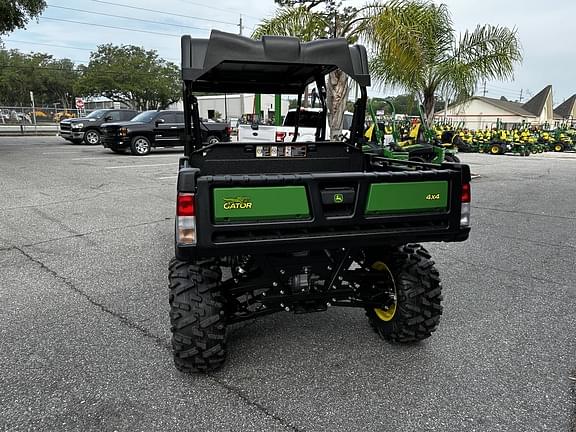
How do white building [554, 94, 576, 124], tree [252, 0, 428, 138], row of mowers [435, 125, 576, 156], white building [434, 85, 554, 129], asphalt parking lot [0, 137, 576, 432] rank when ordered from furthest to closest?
white building [554, 94, 576, 124] < white building [434, 85, 554, 129] < row of mowers [435, 125, 576, 156] < tree [252, 0, 428, 138] < asphalt parking lot [0, 137, 576, 432]

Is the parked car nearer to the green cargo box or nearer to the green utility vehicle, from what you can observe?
the green utility vehicle

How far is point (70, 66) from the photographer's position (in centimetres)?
5931

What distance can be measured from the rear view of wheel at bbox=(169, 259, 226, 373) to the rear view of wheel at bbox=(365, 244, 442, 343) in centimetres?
113

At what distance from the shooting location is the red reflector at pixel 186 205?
7.50 ft

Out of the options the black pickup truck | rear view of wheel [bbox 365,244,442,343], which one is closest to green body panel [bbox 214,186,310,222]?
rear view of wheel [bbox 365,244,442,343]

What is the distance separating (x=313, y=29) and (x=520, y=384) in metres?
8.39

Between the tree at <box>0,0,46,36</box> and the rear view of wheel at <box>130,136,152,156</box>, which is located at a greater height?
the tree at <box>0,0,46,36</box>

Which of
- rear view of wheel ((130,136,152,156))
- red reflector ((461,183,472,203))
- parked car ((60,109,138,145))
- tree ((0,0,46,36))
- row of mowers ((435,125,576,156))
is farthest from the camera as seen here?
row of mowers ((435,125,576,156))

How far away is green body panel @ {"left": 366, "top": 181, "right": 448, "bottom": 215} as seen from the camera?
101 inches

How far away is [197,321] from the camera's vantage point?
2635 millimetres

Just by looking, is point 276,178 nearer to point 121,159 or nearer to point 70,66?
point 121,159

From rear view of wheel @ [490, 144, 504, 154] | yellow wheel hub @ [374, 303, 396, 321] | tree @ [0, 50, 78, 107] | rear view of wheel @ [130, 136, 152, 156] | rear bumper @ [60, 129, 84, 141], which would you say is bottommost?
yellow wheel hub @ [374, 303, 396, 321]

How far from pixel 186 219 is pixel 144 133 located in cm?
1514

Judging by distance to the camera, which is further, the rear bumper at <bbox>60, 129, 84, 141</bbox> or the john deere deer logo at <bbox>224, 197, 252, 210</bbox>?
the rear bumper at <bbox>60, 129, 84, 141</bbox>
